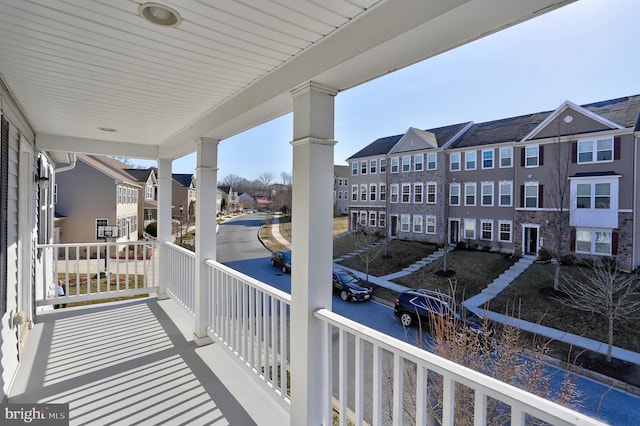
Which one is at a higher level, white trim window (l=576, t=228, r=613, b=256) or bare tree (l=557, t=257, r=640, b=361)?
white trim window (l=576, t=228, r=613, b=256)

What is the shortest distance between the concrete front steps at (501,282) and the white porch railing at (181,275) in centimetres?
411

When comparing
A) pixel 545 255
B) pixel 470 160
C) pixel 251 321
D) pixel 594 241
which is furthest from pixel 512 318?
pixel 470 160

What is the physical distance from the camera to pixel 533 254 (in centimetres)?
702

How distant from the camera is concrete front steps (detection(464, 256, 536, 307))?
5.01 metres

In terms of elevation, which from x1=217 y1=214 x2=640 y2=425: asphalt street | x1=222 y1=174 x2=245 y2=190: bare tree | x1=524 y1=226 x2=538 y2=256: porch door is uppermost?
x1=222 y1=174 x2=245 y2=190: bare tree

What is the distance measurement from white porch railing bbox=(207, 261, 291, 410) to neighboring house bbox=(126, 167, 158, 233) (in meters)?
19.1

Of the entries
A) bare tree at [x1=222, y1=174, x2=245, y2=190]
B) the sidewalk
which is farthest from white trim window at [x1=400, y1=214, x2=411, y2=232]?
bare tree at [x1=222, y1=174, x2=245, y2=190]

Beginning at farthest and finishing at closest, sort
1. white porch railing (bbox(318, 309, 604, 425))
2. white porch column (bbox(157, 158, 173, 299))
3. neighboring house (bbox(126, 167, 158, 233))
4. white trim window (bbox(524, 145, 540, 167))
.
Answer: neighboring house (bbox(126, 167, 158, 233)) → white trim window (bbox(524, 145, 540, 167)) → white porch column (bbox(157, 158, 173, 299)) → white porch railing (bbox(318, 309, 604, 425))

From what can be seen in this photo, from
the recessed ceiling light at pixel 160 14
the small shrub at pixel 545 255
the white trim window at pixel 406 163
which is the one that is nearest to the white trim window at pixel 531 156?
the small shrub at pixel 545 255

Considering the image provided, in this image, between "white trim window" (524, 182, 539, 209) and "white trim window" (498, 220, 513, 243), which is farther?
"white trim window" (498, 220, 513, 243)

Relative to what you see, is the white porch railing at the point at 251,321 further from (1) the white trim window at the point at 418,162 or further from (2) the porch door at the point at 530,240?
(1) the white trim window at the point at 418,162

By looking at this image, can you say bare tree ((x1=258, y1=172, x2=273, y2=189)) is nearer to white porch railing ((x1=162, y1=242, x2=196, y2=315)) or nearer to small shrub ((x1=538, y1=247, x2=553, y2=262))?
white porch railing ((x1=162, y1=242, x2=196, y2=315))

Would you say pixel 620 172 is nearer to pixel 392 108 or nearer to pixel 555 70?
pixel 555 70

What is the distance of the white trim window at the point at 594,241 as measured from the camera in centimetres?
529
